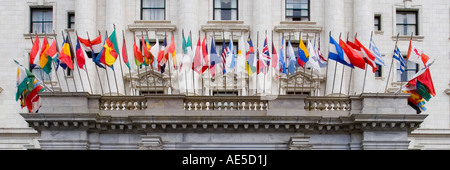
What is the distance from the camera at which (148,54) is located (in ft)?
131

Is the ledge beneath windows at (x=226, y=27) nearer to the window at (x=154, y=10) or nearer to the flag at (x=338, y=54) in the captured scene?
the window at (x=154, y=10)

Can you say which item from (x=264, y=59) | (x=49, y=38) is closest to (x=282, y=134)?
(x=264, y=59)

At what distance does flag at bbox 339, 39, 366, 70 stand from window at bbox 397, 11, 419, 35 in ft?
32.3

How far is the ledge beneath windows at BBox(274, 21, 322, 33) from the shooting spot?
1829 inches

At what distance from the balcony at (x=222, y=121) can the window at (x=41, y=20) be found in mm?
12082

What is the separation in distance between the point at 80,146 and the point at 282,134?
7952mm

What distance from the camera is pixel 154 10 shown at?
47.1 metres

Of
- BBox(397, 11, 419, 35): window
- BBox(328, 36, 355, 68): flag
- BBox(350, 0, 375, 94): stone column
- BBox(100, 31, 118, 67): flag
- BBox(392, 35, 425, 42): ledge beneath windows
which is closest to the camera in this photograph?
BBox(328, 36, 355, 68): flag

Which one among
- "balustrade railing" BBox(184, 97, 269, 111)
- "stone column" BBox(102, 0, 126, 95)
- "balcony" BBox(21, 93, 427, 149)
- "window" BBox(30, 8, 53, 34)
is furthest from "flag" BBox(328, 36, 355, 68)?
"window" BBox(30, 8, 53, 34)

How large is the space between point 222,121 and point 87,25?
1349 cm

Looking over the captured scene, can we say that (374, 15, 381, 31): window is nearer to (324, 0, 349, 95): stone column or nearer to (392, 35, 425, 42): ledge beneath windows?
(392, 35, 425, 42): ledge beneath windows

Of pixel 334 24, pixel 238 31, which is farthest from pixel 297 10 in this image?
pixel 238 31
